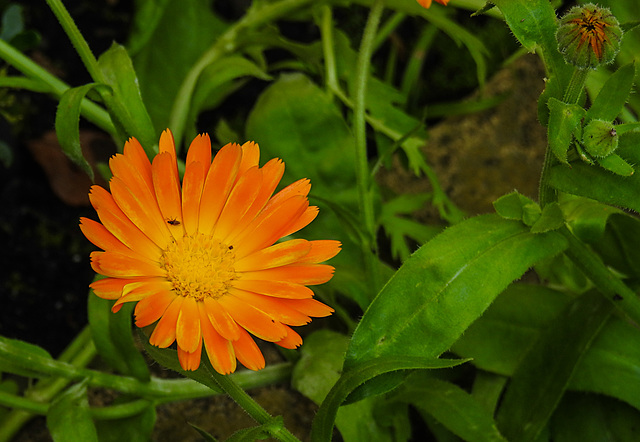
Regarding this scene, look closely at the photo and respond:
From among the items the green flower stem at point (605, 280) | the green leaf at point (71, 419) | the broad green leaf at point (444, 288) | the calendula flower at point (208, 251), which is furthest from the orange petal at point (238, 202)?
the green flower stem at point (605, 280)

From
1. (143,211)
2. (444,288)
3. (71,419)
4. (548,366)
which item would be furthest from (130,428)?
(548,366)

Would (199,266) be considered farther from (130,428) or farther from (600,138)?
(600,138)

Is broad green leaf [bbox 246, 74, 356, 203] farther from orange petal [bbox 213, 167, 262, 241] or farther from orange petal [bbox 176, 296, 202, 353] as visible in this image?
orange petal [bbox 176, 296, 202, 353]

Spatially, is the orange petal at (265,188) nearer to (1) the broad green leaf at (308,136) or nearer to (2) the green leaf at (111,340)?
(2) the green leaf at (111,340)

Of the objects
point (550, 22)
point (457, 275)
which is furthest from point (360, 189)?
point (550, 22)

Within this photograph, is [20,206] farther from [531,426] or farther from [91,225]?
[531,426]

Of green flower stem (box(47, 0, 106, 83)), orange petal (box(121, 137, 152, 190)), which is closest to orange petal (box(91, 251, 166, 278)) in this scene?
orange petal (box(121, 137, 152, 190))
